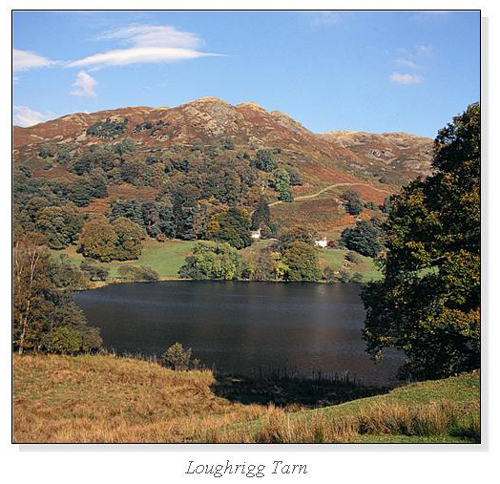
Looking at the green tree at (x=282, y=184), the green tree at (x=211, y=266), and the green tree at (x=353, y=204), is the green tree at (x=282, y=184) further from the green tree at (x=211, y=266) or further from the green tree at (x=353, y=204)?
the green tree at (x=211, y=266)

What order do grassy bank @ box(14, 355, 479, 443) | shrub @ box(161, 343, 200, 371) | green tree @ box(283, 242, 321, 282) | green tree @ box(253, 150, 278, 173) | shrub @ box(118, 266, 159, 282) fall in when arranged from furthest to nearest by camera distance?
green tree @ box(253, 150, 278, 173), green tree @ box(283, 242, 321, 282), shrub @ box(118, 266, 159, 282), shrub @ box(161, 343, 200, 371), grassy bank @ box(14, 355, 479, 443)

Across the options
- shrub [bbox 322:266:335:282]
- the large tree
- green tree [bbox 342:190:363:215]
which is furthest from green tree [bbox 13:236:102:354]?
green tree [bbox 342:190:363:215]

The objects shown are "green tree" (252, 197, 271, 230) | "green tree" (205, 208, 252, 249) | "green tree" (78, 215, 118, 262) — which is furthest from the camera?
"green tree" (252, 197, 271, 230)

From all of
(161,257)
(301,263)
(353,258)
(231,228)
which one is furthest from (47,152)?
(353,258)

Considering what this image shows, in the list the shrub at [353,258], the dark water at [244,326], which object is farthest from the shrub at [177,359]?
the shrub at [353,258]

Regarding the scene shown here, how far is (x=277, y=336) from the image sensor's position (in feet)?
137

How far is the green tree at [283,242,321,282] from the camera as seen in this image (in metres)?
87.9

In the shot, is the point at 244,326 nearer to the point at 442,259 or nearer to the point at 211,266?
the point at 442,259

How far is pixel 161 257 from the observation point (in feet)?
307

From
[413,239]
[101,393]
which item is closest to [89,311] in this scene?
[101,393]

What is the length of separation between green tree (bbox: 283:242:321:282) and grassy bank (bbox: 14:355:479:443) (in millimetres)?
58705

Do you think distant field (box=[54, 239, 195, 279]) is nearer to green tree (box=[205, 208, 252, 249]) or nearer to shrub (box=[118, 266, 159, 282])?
shrub (box=[118, 266, 159, 282])

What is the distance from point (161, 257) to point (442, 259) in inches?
3102
